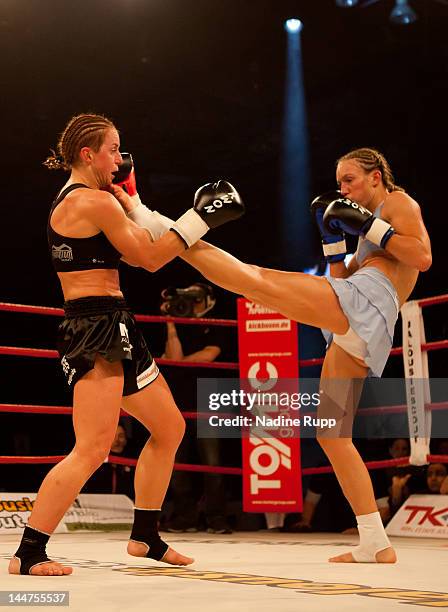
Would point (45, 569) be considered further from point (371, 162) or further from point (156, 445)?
point (371, 162)

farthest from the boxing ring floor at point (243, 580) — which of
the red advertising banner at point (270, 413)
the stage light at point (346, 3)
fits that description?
the stage light at point (346, 3)

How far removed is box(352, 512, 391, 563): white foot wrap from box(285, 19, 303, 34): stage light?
5303mm

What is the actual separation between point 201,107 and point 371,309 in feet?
17.8

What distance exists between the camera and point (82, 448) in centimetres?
188

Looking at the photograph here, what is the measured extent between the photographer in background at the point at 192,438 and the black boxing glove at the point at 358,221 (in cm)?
163

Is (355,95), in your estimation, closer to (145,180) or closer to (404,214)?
(145,180)

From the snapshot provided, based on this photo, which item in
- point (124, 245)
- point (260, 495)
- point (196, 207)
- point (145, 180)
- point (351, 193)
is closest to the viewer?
point (124, 245)

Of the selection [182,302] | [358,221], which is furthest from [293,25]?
[358,221]

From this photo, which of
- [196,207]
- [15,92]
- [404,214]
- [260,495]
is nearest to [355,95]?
[15,92]

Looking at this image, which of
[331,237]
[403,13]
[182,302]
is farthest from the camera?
[403,13]

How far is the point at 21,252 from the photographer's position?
22.3ft

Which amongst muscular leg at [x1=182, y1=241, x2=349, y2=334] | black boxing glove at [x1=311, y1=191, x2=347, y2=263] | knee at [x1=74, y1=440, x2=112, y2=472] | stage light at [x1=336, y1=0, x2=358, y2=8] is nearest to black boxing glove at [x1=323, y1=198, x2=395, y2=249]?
black boxing glove at [x1=311, y1=191, x2=347, y2=263]

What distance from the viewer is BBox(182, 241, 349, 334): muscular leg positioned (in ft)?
7.18

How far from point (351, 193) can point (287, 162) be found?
195 inches
